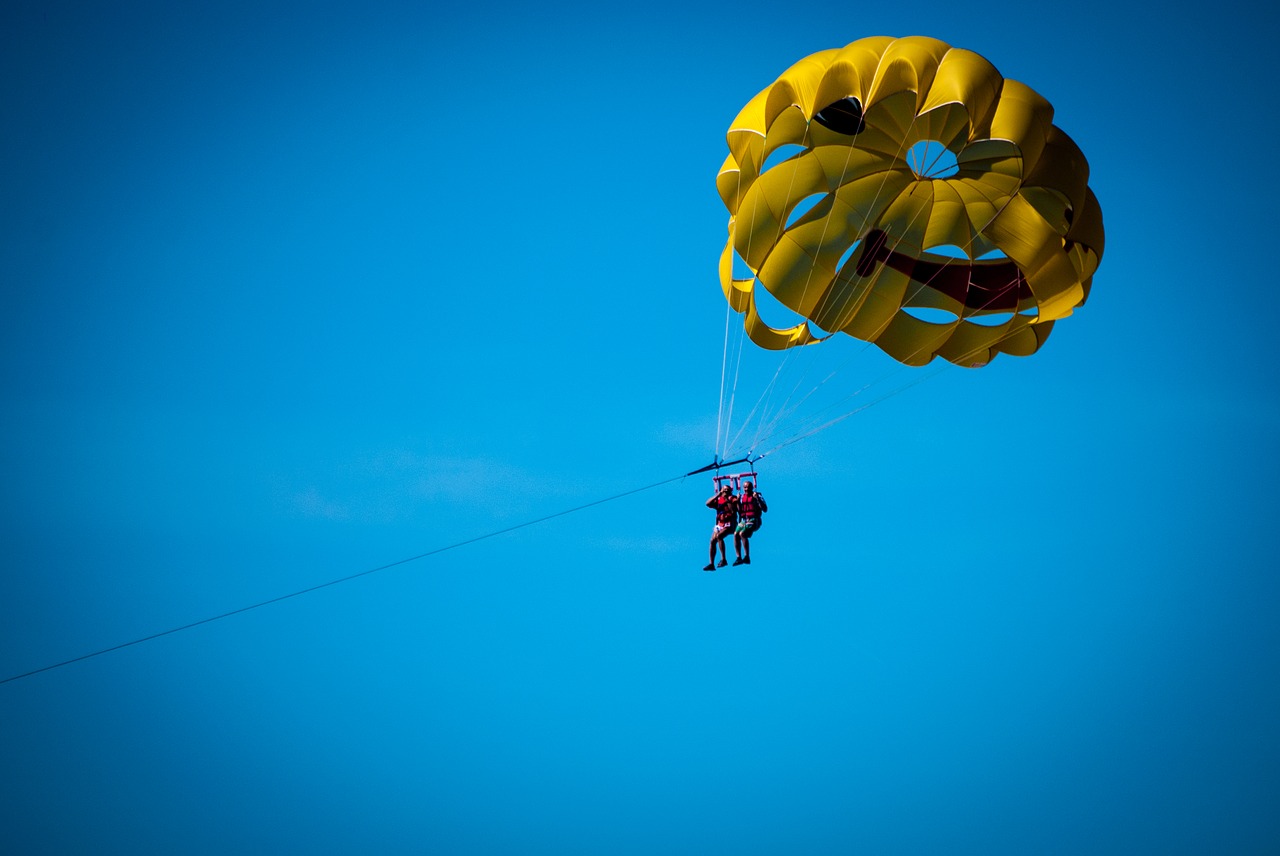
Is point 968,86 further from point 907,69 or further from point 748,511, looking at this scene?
point 748,511

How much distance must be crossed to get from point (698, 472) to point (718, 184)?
13.2 ft

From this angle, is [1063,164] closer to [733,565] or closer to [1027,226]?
[1027,226]

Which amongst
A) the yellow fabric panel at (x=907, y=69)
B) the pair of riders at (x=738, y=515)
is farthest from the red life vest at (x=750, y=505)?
the yellow fabric panel at (x=907, y=69)

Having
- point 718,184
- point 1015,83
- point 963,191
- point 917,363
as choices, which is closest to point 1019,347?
point 917,363

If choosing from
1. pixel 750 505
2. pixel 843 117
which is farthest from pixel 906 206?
pixel 750 505

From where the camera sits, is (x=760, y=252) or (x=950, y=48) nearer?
(x=950, y=48)

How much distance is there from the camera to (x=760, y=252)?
Answer: 49.5 feet

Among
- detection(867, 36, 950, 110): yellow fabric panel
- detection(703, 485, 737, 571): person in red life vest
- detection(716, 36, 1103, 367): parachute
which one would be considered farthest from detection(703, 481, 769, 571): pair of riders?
detection(867, 36, 950, 110): yellow fabric panel

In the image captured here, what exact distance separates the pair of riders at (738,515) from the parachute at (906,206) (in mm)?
2659

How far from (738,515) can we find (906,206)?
16.0ft

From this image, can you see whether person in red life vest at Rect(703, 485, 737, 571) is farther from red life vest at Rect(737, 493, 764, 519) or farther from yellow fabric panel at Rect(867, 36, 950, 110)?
yellow fabric panel at Rect(867, 36, 950, 110)

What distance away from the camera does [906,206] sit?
50.4ft

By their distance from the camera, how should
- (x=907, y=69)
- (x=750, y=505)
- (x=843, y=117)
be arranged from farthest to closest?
(x=750, y=505) < (x=843, y=117) < (x=907, y=69)

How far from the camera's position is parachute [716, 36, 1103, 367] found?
1366 cm
